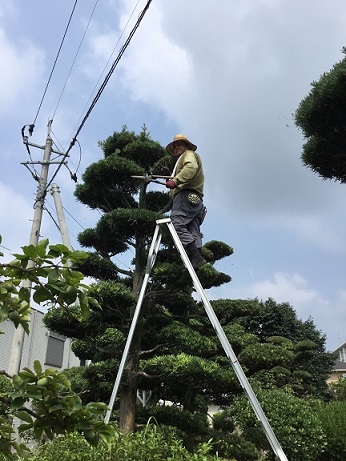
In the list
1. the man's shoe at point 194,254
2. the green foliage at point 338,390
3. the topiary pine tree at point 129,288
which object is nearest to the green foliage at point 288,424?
the topiary pine tree at point 129,288

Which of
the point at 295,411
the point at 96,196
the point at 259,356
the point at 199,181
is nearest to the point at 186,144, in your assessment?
the point at 199,181

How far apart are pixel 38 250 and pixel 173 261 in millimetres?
6043

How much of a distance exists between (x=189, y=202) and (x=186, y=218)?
0.63ft

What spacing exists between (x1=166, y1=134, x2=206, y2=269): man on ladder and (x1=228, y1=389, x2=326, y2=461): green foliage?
2677mm

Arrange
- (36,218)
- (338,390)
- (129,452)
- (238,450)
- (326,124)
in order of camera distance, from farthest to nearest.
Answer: (338,390)
(36,218)
(238,450)
(326,124)
(129,452)

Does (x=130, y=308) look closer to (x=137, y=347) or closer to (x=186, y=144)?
(x=137, y=347)

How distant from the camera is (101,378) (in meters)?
6.95

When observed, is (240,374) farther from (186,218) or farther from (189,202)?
(189,202)

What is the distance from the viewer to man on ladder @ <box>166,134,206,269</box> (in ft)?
16.4

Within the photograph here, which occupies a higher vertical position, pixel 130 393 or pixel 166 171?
pixel 166 171

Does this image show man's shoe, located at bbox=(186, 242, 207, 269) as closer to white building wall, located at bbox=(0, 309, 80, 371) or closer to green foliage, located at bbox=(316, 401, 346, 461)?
green foliage, located at bbox=(316, 401, 346, 461)

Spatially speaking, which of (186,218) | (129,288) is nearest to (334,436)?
(129,288)

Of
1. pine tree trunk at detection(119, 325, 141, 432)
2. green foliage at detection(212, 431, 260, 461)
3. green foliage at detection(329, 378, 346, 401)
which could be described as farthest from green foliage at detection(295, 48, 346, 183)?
green foliage at detection(329, 378, 346, 401)

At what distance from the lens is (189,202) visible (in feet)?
16.8
